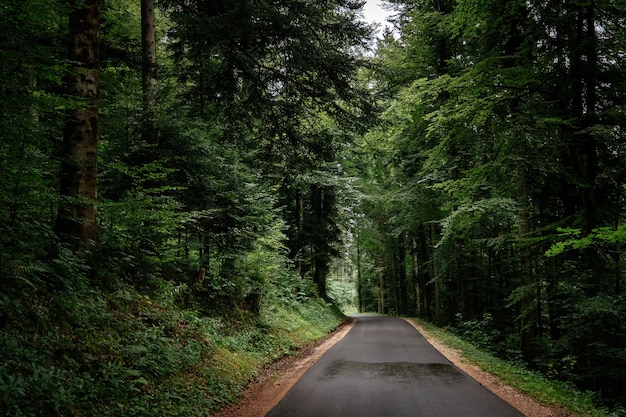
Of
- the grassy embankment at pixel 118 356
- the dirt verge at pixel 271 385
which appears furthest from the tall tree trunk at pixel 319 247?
the grassy embankment at pixel 118 356

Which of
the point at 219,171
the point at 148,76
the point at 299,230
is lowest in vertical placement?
the point at 299,230

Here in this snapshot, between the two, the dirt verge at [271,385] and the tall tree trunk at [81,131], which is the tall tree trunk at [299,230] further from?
the tall tree trunk at [81,131]

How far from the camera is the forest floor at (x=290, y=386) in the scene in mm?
6176

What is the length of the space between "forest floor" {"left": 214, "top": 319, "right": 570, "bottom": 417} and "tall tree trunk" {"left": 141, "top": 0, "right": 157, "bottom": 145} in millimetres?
5923

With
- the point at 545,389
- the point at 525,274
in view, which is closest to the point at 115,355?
the point at 545,389

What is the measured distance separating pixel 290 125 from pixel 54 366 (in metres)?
6.55

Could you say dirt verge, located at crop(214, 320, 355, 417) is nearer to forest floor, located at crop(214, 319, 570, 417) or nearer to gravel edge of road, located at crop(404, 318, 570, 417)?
forest floor, located at crop(214, 319, 570, 417)

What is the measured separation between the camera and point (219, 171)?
10.3m

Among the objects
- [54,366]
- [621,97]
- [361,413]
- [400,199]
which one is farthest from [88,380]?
[400,199]

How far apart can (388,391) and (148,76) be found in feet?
29.6

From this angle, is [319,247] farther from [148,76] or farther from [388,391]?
[388,391]

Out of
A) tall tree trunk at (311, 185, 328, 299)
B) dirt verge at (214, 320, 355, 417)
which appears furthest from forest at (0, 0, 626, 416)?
tall tree trunk at (311, 185, 328, 299)

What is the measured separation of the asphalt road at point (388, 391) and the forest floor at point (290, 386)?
0.22 m

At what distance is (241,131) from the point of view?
9.61 m
